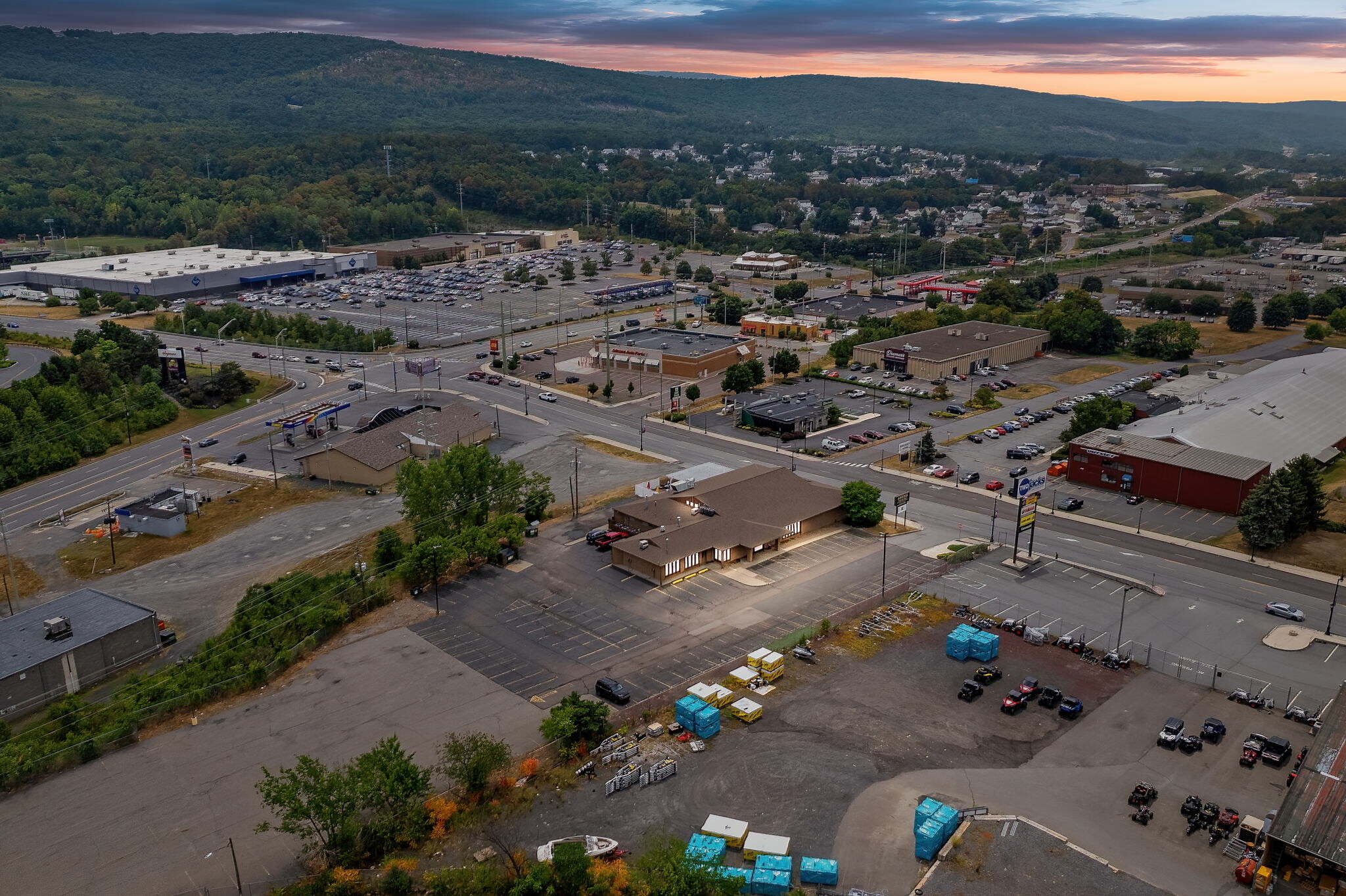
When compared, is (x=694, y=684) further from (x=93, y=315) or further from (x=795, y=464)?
(x=93, y=315)

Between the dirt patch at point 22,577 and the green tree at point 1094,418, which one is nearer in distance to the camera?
the dirt patch at point 22,577

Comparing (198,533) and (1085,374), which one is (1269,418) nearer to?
(1085,374)

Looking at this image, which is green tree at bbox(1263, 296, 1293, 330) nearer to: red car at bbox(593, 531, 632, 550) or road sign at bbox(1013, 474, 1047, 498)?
road sign at bbox(1013, 474, 1047, 498)

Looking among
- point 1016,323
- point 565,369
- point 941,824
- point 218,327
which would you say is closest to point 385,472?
point 565,369

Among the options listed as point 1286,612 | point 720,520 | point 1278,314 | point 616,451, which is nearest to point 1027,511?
point 1286,612

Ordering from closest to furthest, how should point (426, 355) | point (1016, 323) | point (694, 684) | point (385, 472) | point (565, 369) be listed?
point (694, 684) → point (385, 472) → point (565, 369) → point (426, 355) → point (1016, 323)

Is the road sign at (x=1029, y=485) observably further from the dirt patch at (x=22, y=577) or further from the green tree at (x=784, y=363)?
the dirt patch at (x=22, y=577)

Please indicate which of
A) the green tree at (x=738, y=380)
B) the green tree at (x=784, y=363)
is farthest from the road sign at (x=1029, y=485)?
the green tree at (x=784, y=363)
